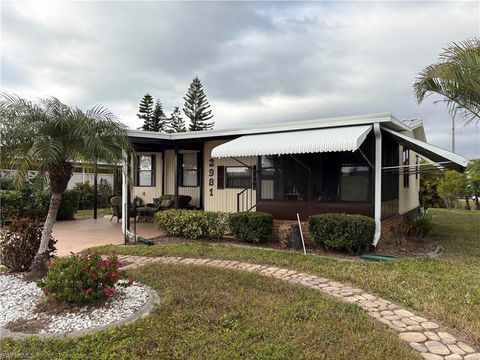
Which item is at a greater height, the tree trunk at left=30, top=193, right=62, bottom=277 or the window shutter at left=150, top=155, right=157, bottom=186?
the window shutter at left=150, top=155, right=157, bottom=186

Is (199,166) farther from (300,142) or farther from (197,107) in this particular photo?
(197,107)

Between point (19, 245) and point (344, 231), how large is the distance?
658 cm

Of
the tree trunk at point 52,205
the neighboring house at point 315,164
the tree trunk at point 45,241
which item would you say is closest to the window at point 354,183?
the neighboring house at point 315,164

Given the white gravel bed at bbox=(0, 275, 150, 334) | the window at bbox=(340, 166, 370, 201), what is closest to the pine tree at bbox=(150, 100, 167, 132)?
the window at bbox=(340, 166, 370, 201)

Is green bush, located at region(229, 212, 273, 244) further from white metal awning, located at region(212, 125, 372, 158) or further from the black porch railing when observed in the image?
the black porch railing

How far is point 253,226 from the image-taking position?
359 inches

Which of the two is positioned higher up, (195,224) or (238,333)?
(195,224)

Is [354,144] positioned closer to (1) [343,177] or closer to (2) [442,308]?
(1) [343,177]

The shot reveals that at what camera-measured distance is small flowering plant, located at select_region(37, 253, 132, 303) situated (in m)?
4.27

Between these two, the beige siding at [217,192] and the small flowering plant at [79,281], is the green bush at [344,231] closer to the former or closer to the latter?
the beige siding at [217,192]

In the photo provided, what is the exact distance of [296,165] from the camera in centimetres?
974

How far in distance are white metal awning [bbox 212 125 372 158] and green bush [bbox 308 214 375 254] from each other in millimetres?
1671

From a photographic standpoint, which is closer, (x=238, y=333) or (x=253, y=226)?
(x=238, y=333)

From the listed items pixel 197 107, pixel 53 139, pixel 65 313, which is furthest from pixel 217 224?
pixel 197 107
